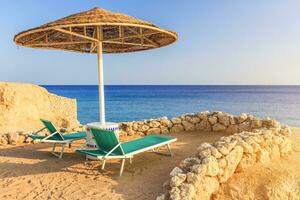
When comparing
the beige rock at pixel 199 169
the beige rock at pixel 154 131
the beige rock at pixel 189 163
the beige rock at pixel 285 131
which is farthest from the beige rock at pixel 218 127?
the beige rock at pixel 199 169

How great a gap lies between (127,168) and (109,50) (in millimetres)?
4226

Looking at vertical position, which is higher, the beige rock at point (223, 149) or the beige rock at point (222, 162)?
the beige rock at point (223, 149)

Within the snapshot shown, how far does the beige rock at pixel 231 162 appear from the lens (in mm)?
4758

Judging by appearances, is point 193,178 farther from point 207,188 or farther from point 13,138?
point 13,138

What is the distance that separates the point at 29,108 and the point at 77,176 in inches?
424

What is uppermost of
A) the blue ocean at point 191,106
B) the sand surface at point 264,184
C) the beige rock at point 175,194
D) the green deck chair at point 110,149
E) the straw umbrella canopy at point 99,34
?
the straw umbrella canopy at point 99,34

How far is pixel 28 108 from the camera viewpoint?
14781mm

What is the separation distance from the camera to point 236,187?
4.73 m

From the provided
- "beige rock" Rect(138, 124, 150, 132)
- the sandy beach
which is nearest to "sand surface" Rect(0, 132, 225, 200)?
the sandy beach

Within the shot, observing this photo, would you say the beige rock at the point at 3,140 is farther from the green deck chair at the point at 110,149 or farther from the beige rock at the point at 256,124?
the beige rock at the point at 256,124

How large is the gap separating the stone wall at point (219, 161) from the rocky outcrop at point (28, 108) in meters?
9.39

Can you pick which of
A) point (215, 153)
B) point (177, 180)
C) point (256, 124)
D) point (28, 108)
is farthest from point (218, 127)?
point (28, 108)

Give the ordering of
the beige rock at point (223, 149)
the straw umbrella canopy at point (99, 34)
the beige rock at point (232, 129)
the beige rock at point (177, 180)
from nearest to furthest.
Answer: the beige rock at point (177, 180) < the beige rock at point (223, 149) < the straw umbrella canopy at point (99, 34) < the beige rock at point (232, 129)

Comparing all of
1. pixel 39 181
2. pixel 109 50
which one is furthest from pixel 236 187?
pixel 109 50
